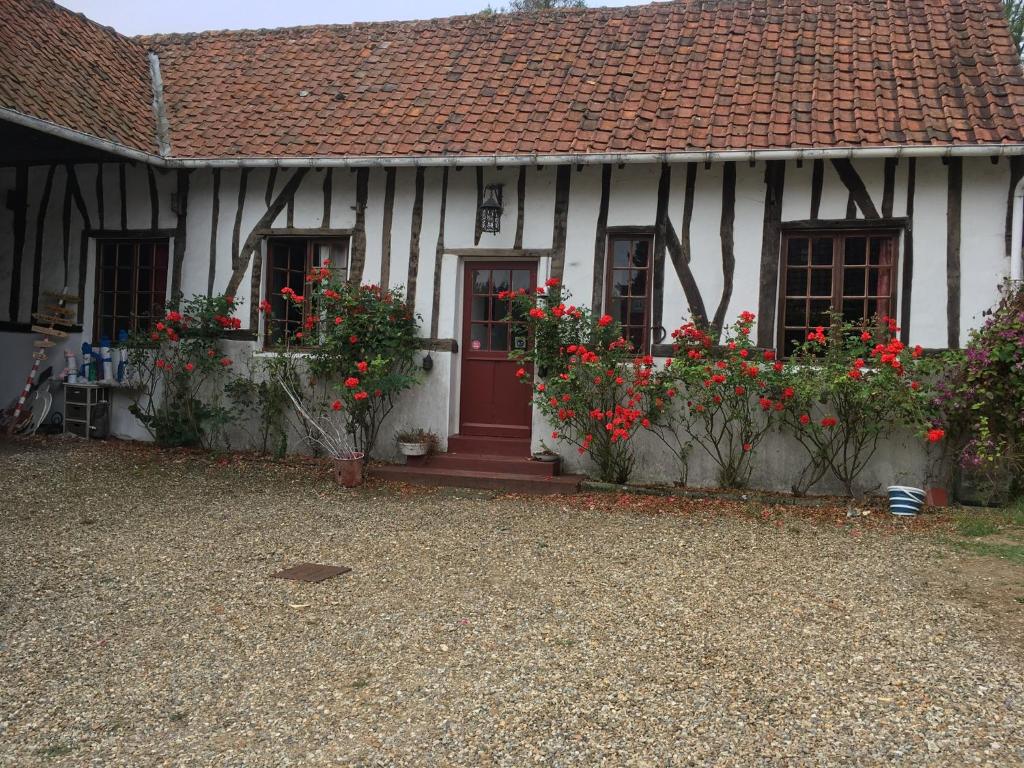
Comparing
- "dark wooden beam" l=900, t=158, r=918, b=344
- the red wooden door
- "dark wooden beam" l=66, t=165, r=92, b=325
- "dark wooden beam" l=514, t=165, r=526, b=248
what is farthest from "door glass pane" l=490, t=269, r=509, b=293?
"dark wooden beam" l=66, t=165, r=92, b=325

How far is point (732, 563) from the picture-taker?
5.02 m

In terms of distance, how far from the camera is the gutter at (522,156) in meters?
6.56

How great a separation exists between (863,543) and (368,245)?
17.0ft

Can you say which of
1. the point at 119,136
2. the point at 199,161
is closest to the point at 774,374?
the point at 199,161

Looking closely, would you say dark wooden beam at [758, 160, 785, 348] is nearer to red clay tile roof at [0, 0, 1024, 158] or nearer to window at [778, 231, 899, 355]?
window at [778, 231, 899, 355]

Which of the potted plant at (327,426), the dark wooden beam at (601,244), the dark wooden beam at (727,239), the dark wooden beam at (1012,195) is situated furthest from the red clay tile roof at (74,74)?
the dark wooden beam at (1012,195)

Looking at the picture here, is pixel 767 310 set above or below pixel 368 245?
below

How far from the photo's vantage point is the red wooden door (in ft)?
26.2

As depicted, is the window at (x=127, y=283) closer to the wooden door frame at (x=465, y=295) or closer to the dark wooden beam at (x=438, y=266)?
the dark wooden beam at (x=438, y=266)

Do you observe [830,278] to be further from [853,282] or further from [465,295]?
[465,295]

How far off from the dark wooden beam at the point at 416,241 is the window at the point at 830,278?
3352 millimetres

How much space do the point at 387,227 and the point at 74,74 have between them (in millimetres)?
3648

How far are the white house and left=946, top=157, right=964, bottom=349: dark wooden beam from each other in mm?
17

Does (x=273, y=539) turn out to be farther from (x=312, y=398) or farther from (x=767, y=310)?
(x=767, y=310)
